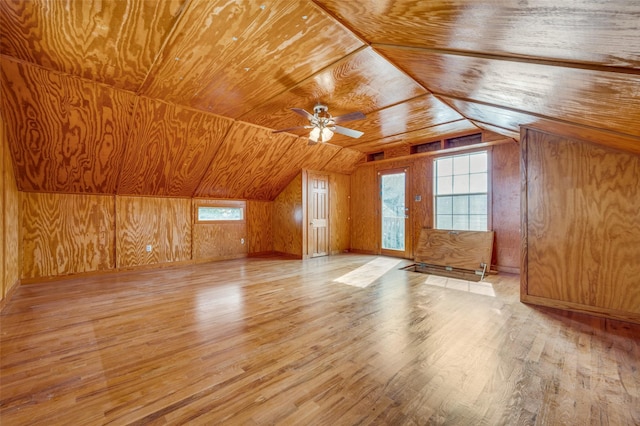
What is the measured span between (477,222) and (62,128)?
6.96 meters

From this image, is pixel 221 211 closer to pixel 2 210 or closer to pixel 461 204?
pixel 2 210

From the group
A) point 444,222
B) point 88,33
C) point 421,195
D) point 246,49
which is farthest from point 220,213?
point 444,222

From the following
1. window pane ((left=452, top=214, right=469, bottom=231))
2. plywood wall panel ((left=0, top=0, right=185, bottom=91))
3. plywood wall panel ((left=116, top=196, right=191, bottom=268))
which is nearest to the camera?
plywood wall panel ((left=0, top=0, right=185, bottom=91))

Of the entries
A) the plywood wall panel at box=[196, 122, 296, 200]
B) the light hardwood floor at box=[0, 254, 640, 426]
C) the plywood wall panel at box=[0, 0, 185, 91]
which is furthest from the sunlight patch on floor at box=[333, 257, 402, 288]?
the plywood wall panel at box=[0, 0, 185, 91]

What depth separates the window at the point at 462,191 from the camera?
17.3 ft

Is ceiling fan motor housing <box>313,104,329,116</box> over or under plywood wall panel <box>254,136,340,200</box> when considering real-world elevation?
over

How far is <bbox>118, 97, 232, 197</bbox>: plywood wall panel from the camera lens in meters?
3.80

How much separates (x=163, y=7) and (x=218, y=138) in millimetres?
2659

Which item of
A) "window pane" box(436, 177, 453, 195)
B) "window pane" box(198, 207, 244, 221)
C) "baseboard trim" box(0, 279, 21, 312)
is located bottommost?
"baseboard trim" box(0, 279, 21, 312)

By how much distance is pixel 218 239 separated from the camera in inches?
247

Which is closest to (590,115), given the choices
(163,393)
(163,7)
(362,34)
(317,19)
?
(362,34)

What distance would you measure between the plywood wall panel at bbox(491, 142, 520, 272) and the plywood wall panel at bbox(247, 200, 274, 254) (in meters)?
5.23

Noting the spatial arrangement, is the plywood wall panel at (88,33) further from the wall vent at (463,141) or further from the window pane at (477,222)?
the window pane at (477,222)

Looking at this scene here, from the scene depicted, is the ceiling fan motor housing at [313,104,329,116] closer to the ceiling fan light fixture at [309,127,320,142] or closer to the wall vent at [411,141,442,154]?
the ceiling fan light fixture at [309,127,320,142]
